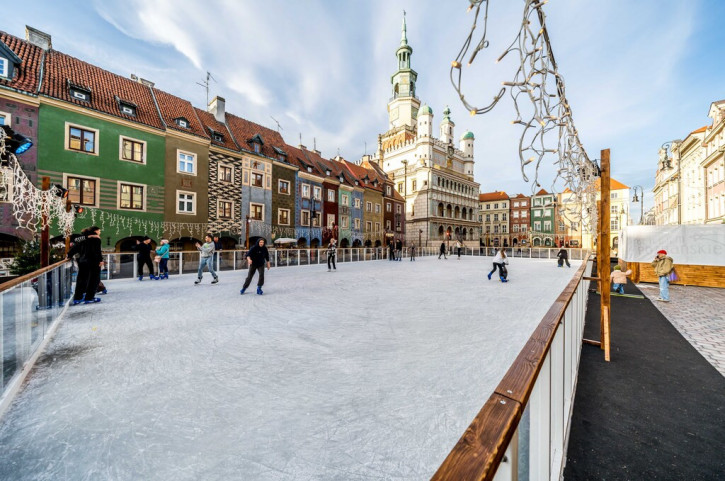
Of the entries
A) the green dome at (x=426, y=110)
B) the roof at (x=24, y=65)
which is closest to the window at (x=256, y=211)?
the roof at (x=24, y=65)

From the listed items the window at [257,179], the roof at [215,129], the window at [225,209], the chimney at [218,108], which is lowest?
the window at [225,209]

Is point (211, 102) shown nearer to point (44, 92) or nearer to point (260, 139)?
point (260, 139)

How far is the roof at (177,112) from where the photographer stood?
20703mm

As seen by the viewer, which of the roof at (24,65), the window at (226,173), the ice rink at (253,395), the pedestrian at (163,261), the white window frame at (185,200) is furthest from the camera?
the window at (226,173)

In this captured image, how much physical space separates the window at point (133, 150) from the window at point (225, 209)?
17.9 ft

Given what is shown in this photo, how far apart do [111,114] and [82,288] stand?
52.3 ft

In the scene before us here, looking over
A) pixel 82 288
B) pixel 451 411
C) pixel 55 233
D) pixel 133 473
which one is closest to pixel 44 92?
pixel 55 233

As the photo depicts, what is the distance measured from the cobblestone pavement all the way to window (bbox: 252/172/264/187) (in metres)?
25.3

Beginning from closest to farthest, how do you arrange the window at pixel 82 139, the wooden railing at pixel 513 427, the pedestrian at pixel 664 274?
the wooden railing at pixel 513 427, the pedestrian at pixel 664 274, the window at pixel 82 139

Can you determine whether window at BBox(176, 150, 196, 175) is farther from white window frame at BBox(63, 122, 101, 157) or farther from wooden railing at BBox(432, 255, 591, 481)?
wooden railing at BBox(432, 255, 591, 481)

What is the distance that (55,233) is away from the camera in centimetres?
1505

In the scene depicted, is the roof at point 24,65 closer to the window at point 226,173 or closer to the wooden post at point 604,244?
the window at point 226,173

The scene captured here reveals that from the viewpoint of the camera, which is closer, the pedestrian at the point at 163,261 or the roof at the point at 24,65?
the pedestrian at the point at 163,261

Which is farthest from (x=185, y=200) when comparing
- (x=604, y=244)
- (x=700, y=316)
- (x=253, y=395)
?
(x=700, y=316)
